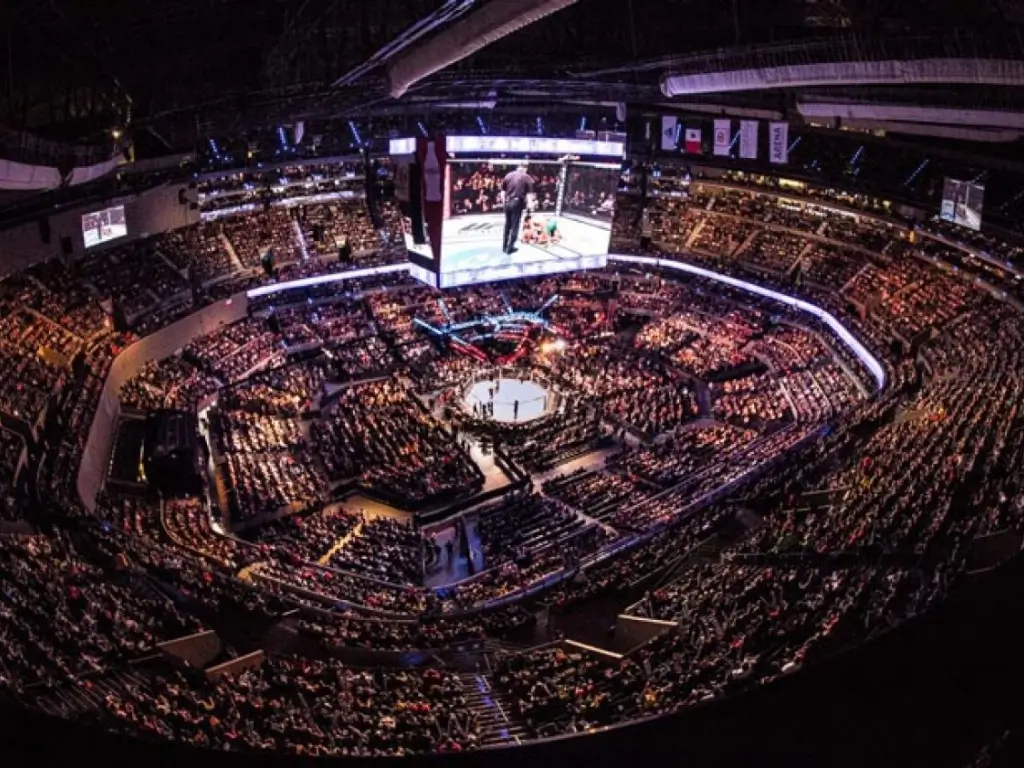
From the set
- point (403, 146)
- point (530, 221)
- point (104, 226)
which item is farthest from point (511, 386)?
point (104, 226)

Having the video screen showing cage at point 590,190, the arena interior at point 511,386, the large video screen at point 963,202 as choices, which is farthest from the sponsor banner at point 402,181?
→ the large video screen at point 963,202

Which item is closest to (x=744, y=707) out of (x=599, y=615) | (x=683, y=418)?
(x=599, y=615)

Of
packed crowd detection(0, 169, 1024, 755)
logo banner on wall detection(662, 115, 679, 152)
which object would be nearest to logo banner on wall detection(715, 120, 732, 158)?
logo banner on wall detection(662, 115, 679, 152)

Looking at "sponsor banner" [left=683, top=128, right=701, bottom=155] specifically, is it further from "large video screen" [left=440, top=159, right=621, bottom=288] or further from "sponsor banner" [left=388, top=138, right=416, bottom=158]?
"sponsor banner" [left=388, top=138, right=416, bottom=158]

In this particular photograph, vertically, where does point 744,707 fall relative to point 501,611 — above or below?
above

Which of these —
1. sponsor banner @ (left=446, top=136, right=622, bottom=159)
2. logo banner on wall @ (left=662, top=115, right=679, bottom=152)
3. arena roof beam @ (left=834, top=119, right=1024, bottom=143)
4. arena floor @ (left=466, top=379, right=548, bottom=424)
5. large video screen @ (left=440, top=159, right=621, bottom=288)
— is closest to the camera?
arena floor @ (left=466, top=379, right=548, bottom=424)

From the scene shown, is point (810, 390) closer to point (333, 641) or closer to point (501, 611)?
point (501, 611)
